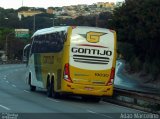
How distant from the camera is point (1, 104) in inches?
967

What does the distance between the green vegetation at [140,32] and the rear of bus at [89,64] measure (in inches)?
1095

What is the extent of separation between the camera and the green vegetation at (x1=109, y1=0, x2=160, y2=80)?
5688 cm

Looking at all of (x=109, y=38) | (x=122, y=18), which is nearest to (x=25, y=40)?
(x=122, y=18)

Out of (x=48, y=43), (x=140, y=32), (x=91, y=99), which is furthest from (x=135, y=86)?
(x=91, y=99)

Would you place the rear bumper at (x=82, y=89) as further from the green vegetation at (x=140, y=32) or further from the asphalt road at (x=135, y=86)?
the green vegetation at (x=140, y=32)

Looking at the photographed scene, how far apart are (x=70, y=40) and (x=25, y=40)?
395 feet

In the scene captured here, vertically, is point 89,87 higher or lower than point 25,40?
higher

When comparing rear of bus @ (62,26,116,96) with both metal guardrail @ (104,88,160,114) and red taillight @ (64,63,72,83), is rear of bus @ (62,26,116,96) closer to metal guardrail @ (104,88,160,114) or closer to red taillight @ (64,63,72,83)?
red taillight @ (64,63,72,83)

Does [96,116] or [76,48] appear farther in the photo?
[76,48]

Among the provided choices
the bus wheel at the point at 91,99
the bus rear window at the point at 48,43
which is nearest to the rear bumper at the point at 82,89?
the bus wheel at the point at 91,99

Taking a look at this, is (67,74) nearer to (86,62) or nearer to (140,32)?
(86,62)

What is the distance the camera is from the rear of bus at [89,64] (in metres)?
27.5

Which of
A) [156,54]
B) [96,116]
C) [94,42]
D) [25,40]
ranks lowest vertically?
[25,40]

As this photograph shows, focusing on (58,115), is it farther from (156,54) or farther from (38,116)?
(156,54)
